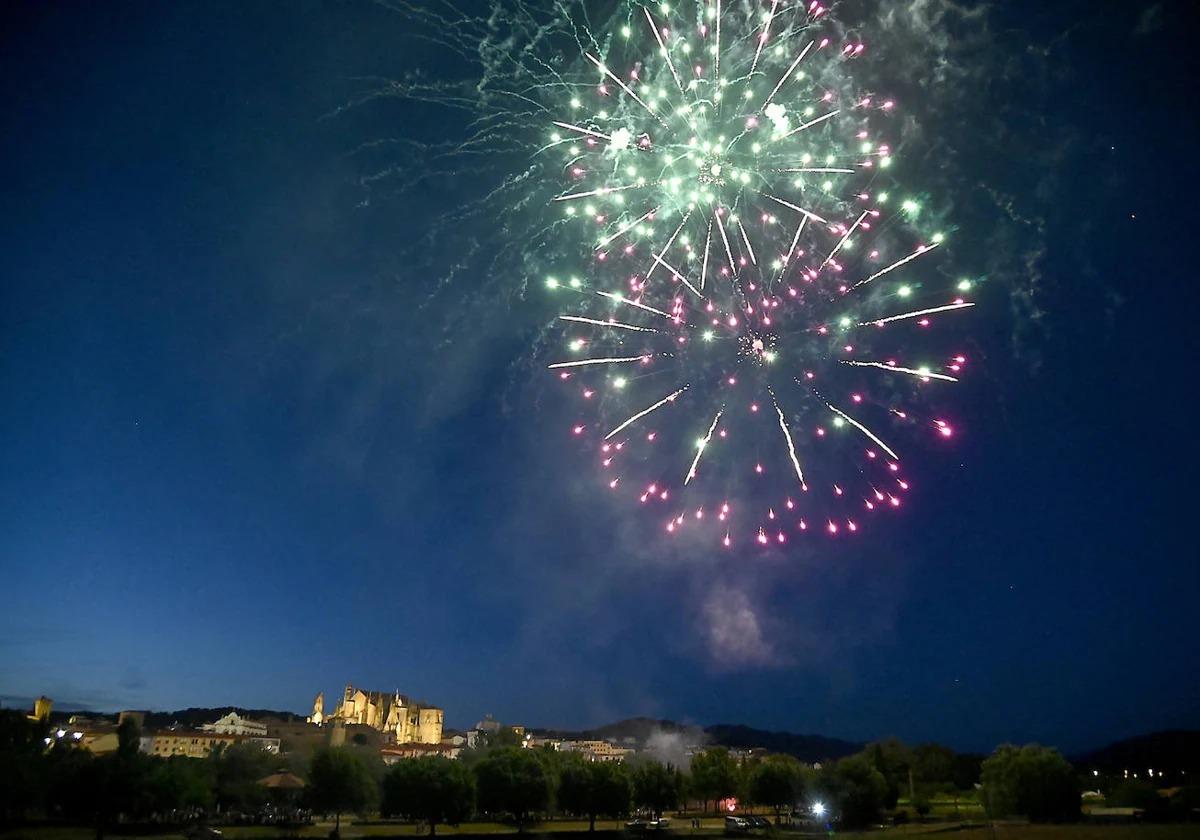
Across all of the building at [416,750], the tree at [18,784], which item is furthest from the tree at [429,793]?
the building at [416,750]

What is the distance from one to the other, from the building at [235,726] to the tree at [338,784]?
93649mm

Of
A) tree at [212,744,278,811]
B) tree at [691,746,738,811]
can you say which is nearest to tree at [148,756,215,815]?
tree at [212,744,278,811]

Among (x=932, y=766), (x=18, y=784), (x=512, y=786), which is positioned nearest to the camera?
(x=18, y=784)

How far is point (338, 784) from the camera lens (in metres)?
45.5

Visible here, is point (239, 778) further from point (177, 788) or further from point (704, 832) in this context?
point (704, 832)

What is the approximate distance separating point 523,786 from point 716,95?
40004mm

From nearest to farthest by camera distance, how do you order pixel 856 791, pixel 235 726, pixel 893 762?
pixel 856 791 → pixel 893 762 → pixel 235 726

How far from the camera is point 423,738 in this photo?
144625 mm

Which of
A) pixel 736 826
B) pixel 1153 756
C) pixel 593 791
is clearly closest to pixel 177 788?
pixel 593 791

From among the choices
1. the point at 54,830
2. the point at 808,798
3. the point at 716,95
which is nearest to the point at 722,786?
the point at 808,798

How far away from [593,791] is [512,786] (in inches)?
213

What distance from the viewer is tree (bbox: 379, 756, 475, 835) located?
44.2 metres

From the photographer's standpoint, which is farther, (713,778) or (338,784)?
(713,778)

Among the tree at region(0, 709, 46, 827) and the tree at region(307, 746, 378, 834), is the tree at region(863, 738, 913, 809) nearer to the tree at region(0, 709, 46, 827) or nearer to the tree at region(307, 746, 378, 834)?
the tree at region(307, 746, 378, 834)
